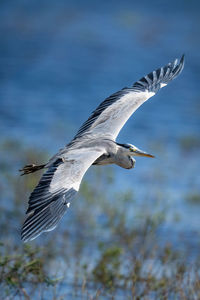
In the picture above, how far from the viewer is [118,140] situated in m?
12.7

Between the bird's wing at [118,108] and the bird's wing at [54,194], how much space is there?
811mm

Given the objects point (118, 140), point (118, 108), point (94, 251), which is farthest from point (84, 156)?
point (118, 140)

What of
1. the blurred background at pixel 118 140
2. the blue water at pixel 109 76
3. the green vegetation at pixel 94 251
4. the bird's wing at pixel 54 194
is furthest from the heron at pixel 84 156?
the blue water at pixel 109 76

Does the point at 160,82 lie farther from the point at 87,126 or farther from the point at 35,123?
the point at 35,123

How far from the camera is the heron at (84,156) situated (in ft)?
17.0

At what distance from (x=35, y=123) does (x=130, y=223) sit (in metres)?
5.58

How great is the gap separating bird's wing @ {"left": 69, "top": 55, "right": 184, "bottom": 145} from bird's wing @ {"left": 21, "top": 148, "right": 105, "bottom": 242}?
2.66 feet

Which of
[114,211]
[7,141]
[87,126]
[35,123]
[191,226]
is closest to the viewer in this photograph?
[87,126]

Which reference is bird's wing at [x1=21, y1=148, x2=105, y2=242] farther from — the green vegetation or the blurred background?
the green vegetation

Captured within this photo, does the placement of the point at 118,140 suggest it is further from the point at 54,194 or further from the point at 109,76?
the point at 54,194

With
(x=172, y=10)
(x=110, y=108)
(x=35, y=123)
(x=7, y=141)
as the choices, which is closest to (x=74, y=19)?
(x=172, y=10)

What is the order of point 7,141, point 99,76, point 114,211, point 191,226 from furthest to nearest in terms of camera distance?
1. point 99,76
2. point 7,141
3. point 191,226
4. point 114,211

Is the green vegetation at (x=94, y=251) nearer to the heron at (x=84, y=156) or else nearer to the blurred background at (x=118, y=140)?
the blurred background at (x=118, y=140)

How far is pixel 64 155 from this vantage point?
19.9 ft
